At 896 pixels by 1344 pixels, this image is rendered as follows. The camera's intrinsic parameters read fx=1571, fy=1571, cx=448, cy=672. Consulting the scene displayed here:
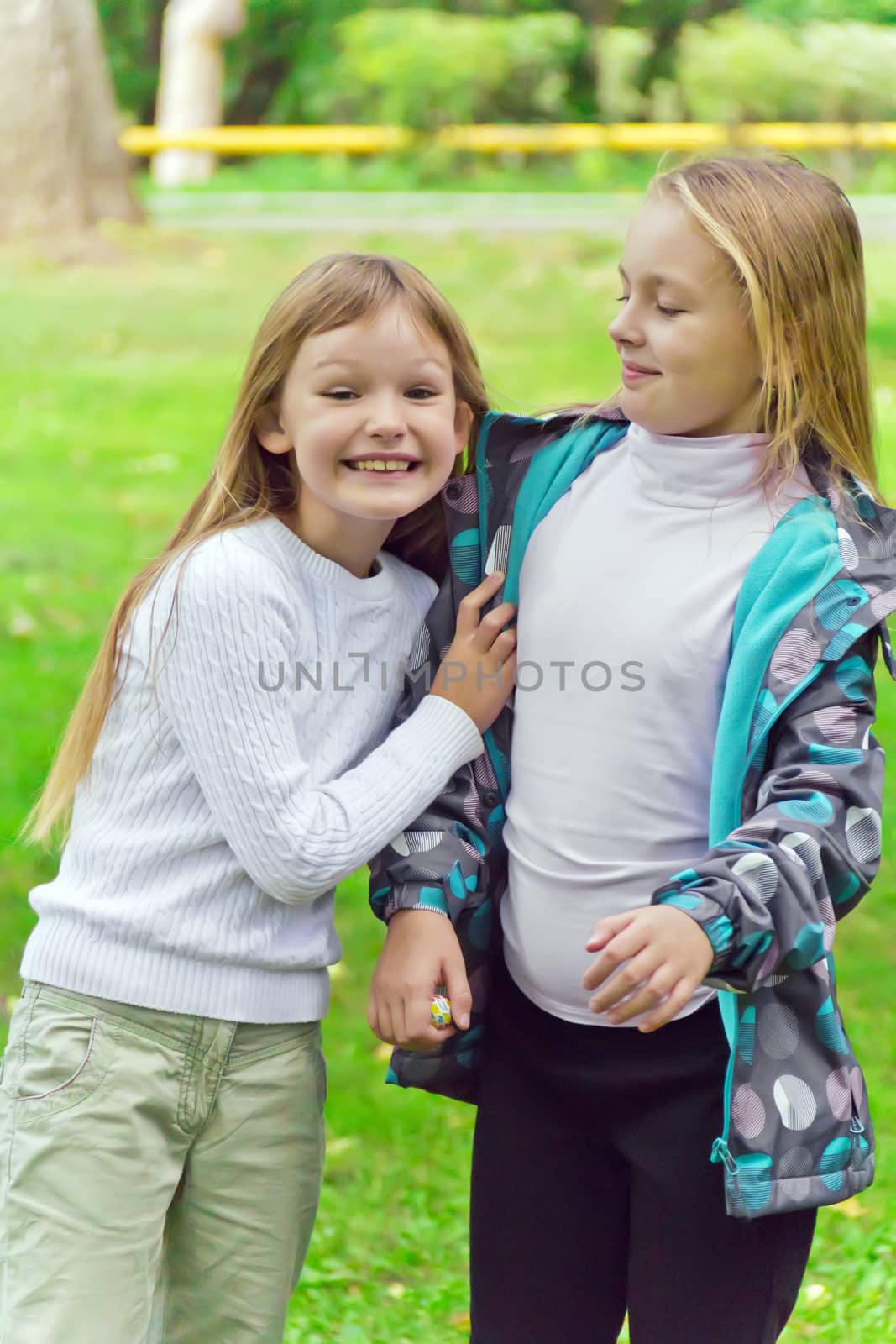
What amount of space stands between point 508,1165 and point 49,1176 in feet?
1.81

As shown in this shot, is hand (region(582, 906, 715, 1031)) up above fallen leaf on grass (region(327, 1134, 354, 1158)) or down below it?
above

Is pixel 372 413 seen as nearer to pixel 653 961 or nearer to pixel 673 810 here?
pixel 673 810

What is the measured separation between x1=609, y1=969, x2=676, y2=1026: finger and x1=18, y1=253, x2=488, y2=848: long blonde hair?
70 centimetres

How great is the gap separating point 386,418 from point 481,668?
0.32 m

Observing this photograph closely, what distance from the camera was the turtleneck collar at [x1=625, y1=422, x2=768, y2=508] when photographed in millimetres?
1776

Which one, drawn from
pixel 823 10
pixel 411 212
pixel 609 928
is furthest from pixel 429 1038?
pixel 411 212

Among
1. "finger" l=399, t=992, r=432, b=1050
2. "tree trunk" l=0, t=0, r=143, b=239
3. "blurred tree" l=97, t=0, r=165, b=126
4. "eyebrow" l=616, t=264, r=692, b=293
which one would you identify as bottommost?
"finger" l=399, t=992, r=432, b=1050

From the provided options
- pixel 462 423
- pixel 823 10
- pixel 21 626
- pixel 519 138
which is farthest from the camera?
pixel 519 138

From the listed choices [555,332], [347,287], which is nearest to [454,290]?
[555,332]

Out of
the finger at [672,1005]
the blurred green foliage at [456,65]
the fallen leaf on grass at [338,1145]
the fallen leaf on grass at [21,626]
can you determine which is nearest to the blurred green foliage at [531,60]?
the blurred green foliage at [456,65]

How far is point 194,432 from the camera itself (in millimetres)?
6969

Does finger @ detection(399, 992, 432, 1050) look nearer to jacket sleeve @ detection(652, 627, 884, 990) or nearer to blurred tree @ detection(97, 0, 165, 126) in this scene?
jacket sleeve @ detection(652, 627, 884, 990)

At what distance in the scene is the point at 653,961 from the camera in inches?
57.7

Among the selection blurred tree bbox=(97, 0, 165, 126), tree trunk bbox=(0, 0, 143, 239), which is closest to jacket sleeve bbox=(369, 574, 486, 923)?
tree trunk bbox=(0, 0, 143, 239)
